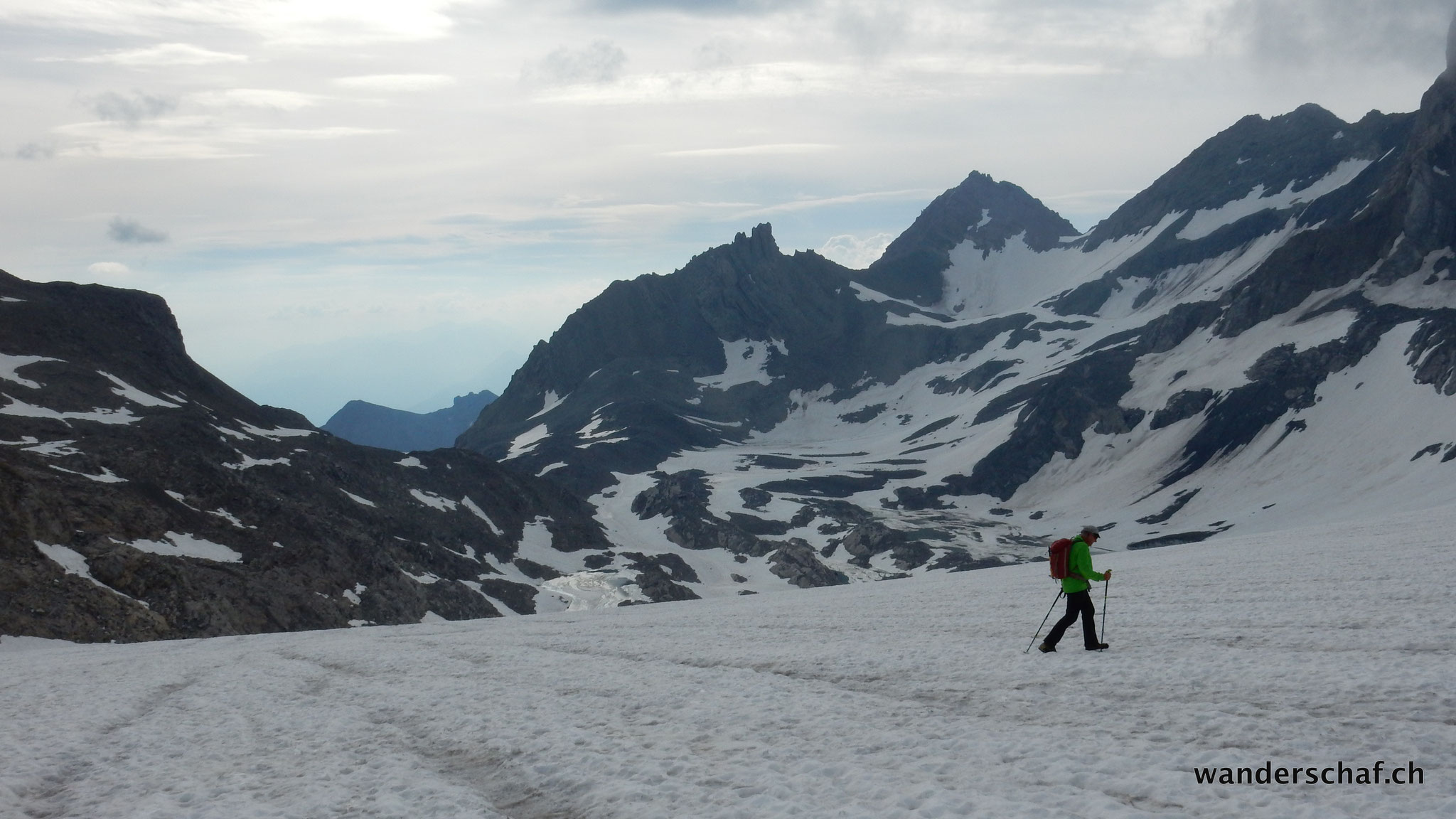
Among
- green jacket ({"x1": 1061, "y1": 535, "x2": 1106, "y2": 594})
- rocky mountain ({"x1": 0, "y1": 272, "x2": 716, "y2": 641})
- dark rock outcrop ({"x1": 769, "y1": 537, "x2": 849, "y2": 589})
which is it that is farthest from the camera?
dark rock outcrop ({"x1": 769, "y1": 537, "x2": 849, "y2": 589})

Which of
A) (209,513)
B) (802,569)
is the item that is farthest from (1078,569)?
(802,569)

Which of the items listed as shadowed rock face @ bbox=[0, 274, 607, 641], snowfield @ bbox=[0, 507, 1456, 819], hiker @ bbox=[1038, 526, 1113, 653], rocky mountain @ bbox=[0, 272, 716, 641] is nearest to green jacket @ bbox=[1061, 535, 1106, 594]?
hiker @ bbox=[1038, 526, 1113, 653]

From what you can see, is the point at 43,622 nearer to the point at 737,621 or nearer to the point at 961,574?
the point at 737,621

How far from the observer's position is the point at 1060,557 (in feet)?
63.5

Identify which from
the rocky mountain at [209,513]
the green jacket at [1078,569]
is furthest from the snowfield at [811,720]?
the rocky mountain at [209,513]

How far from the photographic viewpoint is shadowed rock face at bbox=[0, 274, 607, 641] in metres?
56.7

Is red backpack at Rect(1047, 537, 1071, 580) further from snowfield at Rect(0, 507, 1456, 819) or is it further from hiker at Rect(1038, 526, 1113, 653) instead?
snowfield at Rect(0, 507, 1456, 819)

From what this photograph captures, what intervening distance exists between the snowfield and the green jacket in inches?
50.5

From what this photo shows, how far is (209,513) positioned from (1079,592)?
7536 centimetres

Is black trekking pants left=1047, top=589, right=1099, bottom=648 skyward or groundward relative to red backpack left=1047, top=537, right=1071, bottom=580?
groundward

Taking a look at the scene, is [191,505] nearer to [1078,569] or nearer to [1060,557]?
[1060,557]

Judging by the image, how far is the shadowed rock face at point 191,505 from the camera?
186ft

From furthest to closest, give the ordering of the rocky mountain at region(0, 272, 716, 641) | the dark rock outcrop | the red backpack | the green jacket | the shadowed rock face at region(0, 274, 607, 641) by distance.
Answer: the dark rock outcrop
the rocky mountain at region(0, 272, 716, 641)
the shadowed rock face at region(0, 274, 607, 641)
the red backpack
the green jacket

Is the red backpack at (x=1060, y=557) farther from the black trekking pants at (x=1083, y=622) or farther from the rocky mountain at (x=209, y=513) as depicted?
the rocky mountain at (x=209, y=513)
